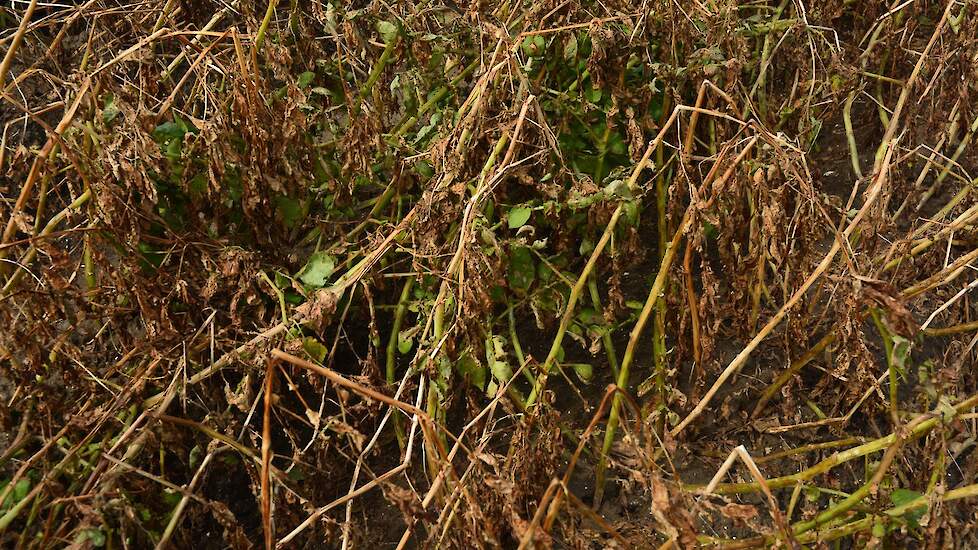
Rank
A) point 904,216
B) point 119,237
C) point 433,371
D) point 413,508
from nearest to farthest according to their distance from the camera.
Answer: point 413,508 → point 433,371 → point 119,237 → point 904,216

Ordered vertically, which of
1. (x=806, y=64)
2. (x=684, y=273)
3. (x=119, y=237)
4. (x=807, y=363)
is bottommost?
(x=807, y=363)

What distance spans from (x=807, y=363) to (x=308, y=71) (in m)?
1.49

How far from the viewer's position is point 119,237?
2.24m

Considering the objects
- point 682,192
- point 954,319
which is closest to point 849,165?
point 954,319

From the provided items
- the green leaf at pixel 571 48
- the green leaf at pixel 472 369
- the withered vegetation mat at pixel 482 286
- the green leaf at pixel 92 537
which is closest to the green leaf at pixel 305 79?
the withered vegetation mat at pixel 482 286

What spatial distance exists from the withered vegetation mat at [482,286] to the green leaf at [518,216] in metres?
0.05

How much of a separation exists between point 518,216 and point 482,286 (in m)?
0.28

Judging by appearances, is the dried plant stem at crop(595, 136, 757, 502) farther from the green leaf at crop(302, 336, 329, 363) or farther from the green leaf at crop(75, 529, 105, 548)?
the green leaf at crop(75, 529, 105, 548)

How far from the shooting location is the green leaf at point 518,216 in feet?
7.18

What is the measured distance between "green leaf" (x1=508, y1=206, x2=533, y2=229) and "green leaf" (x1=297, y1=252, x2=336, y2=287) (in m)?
0.46

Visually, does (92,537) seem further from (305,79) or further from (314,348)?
(305,79)

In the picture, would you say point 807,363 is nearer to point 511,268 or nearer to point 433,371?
point 511,268

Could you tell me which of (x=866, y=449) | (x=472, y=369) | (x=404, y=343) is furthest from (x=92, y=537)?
(x=866, y=449)

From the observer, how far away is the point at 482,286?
2.00 metres
